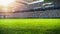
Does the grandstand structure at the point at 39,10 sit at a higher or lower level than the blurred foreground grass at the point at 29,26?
higher

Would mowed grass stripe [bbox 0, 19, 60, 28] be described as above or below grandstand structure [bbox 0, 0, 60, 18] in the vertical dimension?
below

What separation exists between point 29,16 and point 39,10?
0.40ft

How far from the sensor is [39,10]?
1.43m

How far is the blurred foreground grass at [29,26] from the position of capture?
1.40m

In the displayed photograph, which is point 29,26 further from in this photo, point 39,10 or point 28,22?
point 39,10

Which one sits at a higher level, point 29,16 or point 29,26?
point 29,16

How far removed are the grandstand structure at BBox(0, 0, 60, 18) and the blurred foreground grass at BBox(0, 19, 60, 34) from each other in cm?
5

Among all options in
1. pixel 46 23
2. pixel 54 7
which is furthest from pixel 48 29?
pixel 54 7

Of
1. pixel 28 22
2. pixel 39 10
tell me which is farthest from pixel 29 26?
pixel 39 10

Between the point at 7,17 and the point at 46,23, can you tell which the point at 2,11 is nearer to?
the point at 7,17

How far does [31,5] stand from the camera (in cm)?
144

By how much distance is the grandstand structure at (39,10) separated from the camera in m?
1.41

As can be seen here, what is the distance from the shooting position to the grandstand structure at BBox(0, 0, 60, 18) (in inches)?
55.5

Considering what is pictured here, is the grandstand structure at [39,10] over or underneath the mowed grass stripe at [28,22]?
over
